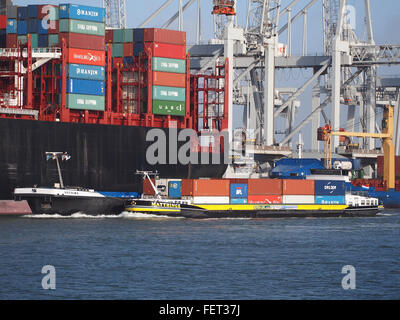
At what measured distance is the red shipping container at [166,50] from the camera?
85294mm

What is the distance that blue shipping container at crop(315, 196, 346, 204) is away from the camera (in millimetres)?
81188

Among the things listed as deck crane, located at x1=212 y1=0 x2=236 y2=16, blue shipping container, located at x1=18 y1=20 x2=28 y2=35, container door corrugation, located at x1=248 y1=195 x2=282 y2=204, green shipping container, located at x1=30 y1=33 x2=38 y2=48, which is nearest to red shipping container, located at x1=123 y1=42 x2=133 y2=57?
green shipping container, located at x1=30 y1=33 x2=38 y2=48

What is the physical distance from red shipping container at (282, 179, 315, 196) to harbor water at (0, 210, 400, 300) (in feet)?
21.5

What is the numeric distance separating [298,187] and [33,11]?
27504mm

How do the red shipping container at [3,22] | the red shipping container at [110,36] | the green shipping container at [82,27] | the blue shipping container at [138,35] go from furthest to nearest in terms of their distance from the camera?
the red shipping container at [110,36] < the blue shipping container at [138,35] < the red shipping container at [3,22] < the green shipping container at [82,27]

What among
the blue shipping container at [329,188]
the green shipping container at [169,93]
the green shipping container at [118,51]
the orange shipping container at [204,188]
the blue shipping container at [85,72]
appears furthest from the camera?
the green shipping container at [118,51]

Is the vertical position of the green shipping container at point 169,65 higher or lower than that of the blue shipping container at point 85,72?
higher

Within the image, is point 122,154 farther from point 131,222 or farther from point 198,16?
point 198,16

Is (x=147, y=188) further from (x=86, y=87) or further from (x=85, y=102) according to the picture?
(x=86, y=87)

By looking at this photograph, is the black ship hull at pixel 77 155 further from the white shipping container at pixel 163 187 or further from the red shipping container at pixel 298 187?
the red shipping container at pixel 298 187

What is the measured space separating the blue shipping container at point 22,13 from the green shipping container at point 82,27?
4.29m

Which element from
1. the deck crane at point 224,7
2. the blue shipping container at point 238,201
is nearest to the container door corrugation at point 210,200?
the blue shipping container at point 238,201

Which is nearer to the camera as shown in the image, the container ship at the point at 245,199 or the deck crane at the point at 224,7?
the container ship at the point at 245,199
